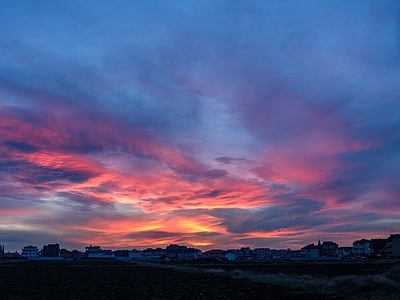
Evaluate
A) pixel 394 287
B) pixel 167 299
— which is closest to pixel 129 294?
pixel 167 299

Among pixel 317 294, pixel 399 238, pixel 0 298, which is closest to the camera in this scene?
pixel 0 298

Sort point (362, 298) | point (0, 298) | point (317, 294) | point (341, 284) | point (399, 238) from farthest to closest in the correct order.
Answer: point (399, 238) < point (341, 284) < point (317, 294) < point (0, 298) < point (362, 298)

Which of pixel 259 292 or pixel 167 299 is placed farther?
pixel 259 292

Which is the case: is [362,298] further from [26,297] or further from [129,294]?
[26,297]

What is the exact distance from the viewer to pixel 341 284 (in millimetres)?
35844

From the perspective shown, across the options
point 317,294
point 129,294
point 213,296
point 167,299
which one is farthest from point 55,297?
point 317,294

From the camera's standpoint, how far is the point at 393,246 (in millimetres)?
173000

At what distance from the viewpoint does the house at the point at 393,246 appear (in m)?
168

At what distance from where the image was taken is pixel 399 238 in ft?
554

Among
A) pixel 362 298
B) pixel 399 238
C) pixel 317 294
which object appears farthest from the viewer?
pixel 399 238

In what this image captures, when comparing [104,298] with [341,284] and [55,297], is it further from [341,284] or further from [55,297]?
[341,284]

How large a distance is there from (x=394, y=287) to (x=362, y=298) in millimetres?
2873

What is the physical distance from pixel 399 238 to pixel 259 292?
153830 mm

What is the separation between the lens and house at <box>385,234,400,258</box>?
16850cm
